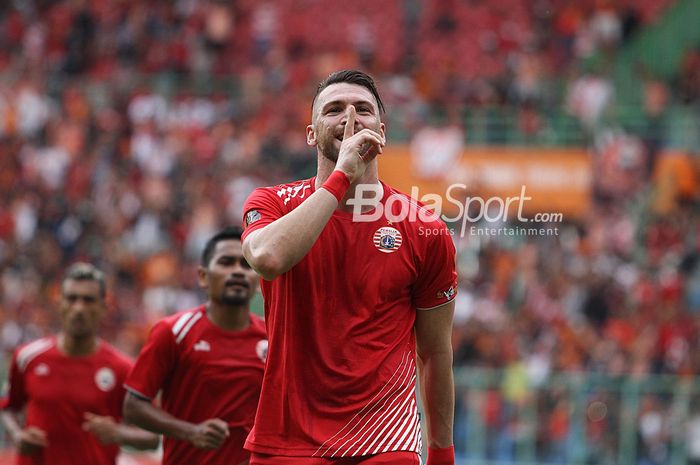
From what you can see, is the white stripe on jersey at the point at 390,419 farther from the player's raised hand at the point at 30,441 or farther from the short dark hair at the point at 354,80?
the player's raised hand at the point at 30,441

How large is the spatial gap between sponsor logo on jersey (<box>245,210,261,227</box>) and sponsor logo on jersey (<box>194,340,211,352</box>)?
7.64 feet

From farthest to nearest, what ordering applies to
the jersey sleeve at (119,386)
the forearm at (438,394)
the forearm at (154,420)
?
the jersey sleeve at (119,386) < the forearm at (154,420) < the forearm at (438,394)

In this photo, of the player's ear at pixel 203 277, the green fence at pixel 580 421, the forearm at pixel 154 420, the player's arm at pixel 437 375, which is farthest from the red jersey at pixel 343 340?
the green fence at pixel 580 421

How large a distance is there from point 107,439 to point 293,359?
332cm

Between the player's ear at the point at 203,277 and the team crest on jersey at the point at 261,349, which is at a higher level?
the player's ear at the point at 203,277

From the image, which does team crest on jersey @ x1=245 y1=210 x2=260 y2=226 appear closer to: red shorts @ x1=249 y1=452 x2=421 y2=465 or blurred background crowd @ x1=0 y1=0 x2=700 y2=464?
red shorts @ x1=249 y1=452 x2=421 y2=465

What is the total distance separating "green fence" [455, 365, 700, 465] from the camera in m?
13.5

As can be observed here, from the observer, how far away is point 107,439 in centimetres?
748

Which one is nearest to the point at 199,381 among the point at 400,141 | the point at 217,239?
the point at 217,239

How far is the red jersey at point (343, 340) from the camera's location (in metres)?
4.46

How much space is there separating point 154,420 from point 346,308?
235 centimetres

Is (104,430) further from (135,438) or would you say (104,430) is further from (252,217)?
(252,217)

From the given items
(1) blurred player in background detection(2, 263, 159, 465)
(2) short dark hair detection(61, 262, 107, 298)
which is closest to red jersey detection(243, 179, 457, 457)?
(1) blurred player in background detection(2, 263, 159, 465)

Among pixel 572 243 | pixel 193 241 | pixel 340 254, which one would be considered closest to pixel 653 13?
pixel 572 243
